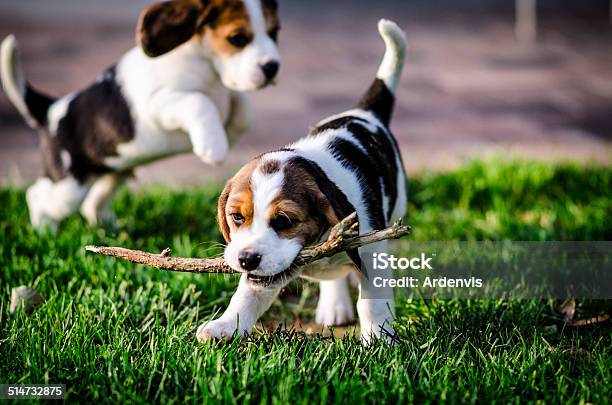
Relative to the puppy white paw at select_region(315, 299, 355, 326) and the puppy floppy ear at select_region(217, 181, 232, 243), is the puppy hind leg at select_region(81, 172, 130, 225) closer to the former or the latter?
the puppy white paw at select_region(315, 299, 355, 326)

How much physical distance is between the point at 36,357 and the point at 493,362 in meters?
1.66

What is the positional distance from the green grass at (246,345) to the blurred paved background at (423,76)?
2.37 m

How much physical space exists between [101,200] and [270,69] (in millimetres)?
1616

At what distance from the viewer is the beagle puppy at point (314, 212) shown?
8.79ft

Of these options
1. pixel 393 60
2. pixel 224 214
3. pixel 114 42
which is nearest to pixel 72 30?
pixel 114 42

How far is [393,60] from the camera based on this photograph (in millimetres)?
3848

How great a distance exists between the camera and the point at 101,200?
502cm

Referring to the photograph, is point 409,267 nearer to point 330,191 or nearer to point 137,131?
point 330,191

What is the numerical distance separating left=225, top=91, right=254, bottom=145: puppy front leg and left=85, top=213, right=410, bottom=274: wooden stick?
179 centimetres

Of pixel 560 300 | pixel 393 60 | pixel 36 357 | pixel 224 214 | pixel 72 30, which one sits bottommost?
pixel 560 300

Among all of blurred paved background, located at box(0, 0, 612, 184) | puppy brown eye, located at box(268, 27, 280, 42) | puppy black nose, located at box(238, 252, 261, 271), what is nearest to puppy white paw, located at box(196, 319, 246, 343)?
puppy black nose, located at box(238, 252, 261, 271)

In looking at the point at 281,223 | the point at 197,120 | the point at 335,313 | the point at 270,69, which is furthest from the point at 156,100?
the point at 281,223

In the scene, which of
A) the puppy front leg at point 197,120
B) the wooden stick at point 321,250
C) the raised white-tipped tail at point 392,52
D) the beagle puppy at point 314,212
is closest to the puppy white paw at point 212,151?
the puppy front leg at point 197,120

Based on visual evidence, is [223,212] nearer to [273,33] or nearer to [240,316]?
[240,316]
